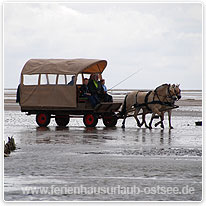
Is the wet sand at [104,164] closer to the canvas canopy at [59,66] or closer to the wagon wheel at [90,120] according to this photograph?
the wagon wheel at [90,120]

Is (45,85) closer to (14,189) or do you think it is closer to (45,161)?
(45,161)

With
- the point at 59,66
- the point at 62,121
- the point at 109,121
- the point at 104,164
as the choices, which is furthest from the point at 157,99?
the point at 104,164

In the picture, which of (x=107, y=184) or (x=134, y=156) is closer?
(x=107, y=184)

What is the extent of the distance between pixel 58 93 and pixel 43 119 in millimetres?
1279

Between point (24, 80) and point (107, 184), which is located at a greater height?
point (24, 80)

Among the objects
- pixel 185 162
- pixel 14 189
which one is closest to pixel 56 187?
pixel 14 189

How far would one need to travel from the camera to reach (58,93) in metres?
20.7

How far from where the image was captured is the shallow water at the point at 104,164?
29.4 ft

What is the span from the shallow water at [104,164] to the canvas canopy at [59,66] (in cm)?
347

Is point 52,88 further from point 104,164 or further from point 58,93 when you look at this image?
point 104,164

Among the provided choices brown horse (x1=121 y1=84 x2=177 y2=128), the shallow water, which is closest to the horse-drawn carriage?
brown horse (x1=121 y1=84 x2=177 y2=128)

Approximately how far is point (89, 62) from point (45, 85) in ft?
6.01

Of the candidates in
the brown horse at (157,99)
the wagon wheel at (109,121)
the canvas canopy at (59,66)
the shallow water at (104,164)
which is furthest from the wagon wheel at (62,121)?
the shallow water at (104,164)

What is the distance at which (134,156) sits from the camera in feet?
41.1
